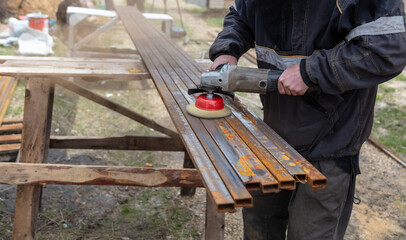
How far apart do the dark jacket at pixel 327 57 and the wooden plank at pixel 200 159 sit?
1.73 feet

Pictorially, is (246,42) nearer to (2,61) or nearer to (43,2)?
(2,61)

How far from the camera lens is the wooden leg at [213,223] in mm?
2518

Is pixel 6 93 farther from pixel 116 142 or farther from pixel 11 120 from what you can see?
pixel 116 142

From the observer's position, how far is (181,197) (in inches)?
159

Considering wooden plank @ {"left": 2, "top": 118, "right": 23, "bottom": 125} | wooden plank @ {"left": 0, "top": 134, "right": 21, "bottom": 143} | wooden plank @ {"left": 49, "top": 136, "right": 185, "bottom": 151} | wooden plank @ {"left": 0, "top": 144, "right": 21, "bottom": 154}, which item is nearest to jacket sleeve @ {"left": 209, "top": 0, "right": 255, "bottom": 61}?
wooden plank @ {"left": 49, "top": 136, "right": 185, "bottom": 151}

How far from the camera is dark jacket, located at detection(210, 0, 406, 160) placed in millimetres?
1760

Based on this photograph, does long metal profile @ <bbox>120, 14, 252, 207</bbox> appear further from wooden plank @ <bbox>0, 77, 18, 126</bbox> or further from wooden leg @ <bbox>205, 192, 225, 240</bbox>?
wooden plank @ <bbox>0, 77, 18, 126</bbox>

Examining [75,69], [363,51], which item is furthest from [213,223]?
[75,69]

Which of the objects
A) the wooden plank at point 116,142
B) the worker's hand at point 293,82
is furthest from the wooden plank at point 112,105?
the worker's hand at point 293,82

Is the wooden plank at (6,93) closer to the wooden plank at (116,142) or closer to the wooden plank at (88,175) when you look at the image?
the wooden plank at (116,142)

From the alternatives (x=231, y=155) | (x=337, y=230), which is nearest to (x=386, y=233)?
(x=337, y=230)

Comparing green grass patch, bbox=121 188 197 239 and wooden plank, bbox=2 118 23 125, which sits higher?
wooden plank, bbox=2 118 23 125

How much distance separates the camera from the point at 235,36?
2.54m

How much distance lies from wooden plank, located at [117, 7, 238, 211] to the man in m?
0.42
